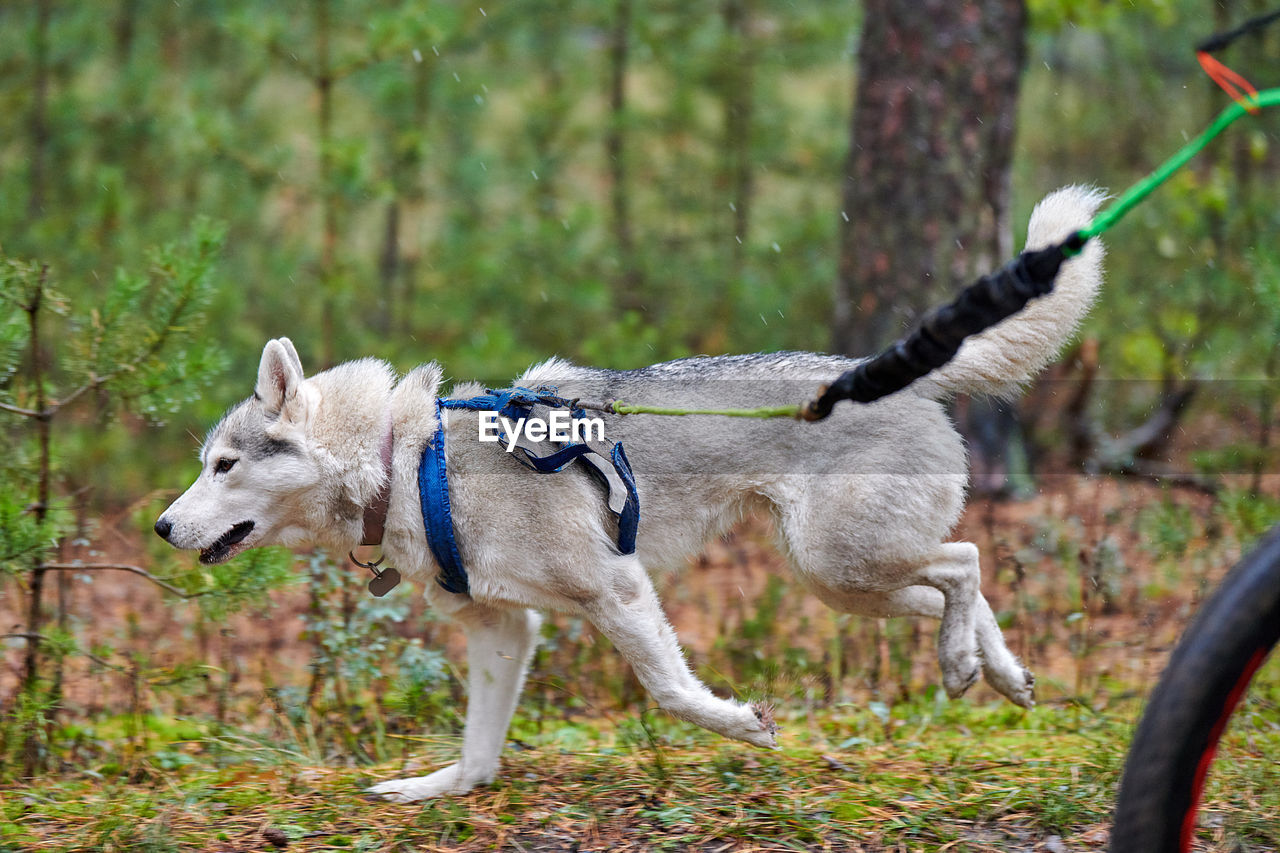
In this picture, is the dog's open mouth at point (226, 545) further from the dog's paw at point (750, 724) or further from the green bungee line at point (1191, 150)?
the green bungee line at point (1191, 150)

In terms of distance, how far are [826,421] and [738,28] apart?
25.1ft

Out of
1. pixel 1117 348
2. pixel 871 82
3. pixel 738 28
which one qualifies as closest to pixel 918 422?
pixel 871 82

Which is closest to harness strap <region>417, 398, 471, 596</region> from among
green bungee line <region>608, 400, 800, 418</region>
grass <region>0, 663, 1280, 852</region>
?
green bungee line <region>608, 400, 800, 418</region>

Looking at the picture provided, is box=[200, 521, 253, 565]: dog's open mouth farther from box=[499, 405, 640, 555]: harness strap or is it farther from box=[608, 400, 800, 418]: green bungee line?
box=[608, 400, 800, 418]: green bungee line

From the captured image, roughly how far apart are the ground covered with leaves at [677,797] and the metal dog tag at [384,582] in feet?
2.39

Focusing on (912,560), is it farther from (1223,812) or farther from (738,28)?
(738,28)

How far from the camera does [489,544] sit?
367 centimetres

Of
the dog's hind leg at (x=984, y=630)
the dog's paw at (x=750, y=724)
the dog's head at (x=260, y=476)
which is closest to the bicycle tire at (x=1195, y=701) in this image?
the dog's paw at (x=750, y=724)

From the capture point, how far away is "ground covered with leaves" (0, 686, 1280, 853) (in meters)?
3.38

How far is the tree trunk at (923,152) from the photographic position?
22.0 ft

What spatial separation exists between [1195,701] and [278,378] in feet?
9.78

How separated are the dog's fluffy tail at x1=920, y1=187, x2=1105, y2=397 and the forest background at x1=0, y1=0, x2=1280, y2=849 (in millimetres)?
1453

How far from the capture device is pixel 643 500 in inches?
155

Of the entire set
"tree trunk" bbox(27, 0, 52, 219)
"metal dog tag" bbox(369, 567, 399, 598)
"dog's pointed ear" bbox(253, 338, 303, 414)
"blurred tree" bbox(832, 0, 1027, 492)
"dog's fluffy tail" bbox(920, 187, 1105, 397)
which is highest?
"tree trunk" bbox(27, 0, 52, 219)
